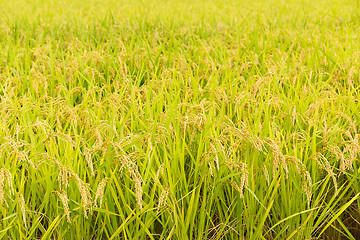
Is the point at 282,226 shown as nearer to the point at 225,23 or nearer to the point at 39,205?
the point at 39,205

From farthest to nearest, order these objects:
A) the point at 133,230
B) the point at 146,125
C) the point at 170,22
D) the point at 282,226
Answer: the point at 170,22, the point at 146,125, the point at 282,226, the point at 133,230

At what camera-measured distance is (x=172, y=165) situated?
1.63 m

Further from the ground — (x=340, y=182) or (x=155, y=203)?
(x=155, y=203)

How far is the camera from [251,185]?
166 centimetres

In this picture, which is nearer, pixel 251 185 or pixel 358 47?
pixel 251 185

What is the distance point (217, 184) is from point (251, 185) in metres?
0.14

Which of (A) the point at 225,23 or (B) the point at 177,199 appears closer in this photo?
(B) the point at 177,199

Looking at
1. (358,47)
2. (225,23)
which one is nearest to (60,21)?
(225,23)

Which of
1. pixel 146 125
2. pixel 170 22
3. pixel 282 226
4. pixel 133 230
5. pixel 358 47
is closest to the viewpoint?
pixel 133 230

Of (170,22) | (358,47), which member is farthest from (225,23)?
(358,47)

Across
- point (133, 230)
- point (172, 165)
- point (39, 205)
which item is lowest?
point (133, 230)

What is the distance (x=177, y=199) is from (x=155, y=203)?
0.09 m

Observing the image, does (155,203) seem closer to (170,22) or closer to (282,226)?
(282,226)

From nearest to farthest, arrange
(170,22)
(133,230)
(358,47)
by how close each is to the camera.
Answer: (133,230) → (358,47) → (170,22)
